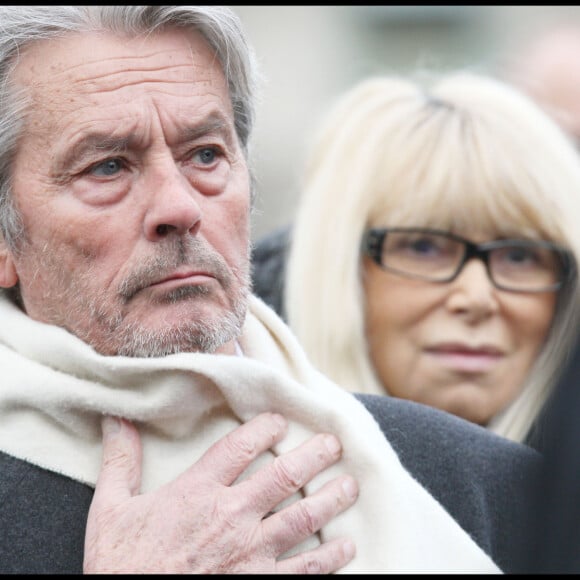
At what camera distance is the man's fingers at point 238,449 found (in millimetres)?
2328

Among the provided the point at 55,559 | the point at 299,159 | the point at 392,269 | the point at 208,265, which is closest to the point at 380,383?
the point at 392,269

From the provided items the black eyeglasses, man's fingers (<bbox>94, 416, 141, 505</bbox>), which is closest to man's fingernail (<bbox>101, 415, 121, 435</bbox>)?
man's fingers (<bbox>94, 416, 141, 505</bbox>)

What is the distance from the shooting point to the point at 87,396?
241 centimetres

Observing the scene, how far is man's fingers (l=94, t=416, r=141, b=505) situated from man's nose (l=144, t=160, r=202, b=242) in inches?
16.1

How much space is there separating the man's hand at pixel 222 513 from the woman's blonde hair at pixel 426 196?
4.57 feet

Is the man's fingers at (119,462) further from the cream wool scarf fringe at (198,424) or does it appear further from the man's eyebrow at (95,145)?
the man's eyebrow at (95,145)

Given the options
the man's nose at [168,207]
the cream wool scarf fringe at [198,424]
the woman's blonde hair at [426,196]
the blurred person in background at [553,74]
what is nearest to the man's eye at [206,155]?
the man's nose at [168,207]

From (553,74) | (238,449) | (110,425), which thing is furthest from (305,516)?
(553,74)

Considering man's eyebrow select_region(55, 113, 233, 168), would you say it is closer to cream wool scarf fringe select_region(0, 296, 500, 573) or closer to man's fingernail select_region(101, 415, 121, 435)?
cream wool scarf fringe select_region(0, 296, 500, 573)

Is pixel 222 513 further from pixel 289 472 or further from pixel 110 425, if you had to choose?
pixel 110 425

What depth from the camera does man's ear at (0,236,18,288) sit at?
271cm

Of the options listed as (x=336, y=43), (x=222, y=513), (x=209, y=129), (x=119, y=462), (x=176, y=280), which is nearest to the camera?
(x=222, y=513)

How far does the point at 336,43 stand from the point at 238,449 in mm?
12428

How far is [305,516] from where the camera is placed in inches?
90.1
